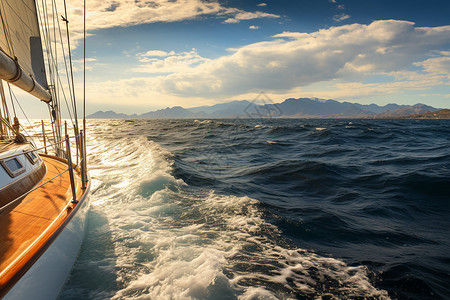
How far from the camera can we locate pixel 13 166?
4340 millimetres

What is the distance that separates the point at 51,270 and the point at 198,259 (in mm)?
2206

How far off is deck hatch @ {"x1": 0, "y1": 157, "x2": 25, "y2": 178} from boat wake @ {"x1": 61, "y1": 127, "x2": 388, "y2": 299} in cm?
192

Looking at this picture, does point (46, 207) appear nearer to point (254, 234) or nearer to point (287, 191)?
point (254, 234)

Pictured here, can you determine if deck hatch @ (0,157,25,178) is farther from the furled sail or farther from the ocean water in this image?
the ocean water

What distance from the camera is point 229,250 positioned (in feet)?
15.0

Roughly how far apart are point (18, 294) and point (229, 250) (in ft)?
10.7

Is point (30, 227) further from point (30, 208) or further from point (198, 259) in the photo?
point (198, 259)

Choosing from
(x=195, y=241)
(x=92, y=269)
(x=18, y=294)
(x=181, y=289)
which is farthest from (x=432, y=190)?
(x=18, y=294)

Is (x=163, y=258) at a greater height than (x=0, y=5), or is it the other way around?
(x=0, y=5)

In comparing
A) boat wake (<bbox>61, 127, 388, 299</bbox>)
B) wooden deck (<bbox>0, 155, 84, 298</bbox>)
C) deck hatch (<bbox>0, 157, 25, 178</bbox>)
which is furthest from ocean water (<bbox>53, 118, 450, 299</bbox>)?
deck hatch (<bbox>0, 157, 25, 178</bbox>)

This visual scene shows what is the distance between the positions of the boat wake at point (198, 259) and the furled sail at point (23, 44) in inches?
150

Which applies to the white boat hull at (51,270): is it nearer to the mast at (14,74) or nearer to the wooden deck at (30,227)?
the wooden deck at (30,227)

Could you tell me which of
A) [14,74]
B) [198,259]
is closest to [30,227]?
[198,259]

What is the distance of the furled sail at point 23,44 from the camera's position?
5.50 meters
